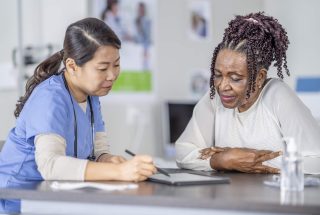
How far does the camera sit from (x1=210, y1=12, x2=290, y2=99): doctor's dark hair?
214cm

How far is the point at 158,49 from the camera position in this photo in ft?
14.5

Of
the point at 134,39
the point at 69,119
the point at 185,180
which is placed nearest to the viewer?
the point at 185,180

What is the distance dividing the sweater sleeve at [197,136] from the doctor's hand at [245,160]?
0.48 ft

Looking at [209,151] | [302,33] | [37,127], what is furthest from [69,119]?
[302,33]

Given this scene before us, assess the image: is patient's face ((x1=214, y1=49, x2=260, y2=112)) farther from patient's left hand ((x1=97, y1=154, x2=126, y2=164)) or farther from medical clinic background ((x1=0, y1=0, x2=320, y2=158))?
medical clinic background ((x1=0, y1=0, x2=320, y2=158))

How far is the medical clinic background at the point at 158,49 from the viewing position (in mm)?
3838

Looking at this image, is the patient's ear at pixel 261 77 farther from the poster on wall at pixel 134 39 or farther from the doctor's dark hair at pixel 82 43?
the poster on wall at pixel 134 39

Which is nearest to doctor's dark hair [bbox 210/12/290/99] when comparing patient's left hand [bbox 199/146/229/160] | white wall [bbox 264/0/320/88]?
patient's left hand [bbox 199/146/229/160]

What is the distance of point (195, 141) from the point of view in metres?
2.23

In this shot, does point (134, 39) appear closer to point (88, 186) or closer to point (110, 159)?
point (110, 159)

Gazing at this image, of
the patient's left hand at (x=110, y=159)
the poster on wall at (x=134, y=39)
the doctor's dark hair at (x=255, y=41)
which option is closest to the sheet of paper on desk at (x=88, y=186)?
the patient's left hand at (x=110, y=159)

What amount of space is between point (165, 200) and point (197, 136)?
0.89 meters

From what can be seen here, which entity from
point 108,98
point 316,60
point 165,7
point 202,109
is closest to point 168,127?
point 108,98

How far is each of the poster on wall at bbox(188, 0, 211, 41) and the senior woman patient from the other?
7.84ft
